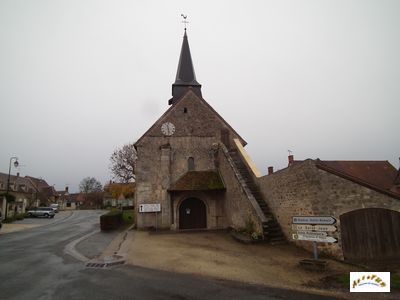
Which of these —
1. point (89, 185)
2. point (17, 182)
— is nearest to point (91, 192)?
point (89, 185)

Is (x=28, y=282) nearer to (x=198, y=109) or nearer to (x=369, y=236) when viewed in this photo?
(x=369, y=236)

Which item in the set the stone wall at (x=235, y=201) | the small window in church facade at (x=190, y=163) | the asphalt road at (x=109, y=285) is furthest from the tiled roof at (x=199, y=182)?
the asphalt road at (x=109, y=285)

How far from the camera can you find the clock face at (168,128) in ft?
61.6

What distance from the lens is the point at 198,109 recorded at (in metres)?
19.5

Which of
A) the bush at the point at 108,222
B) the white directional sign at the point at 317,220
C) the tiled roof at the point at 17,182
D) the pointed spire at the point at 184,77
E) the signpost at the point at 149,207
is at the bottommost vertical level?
the bush at the point at 108,222

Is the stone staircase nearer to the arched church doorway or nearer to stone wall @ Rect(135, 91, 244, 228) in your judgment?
stone wall @ Rect(135, 91, 244, 228)

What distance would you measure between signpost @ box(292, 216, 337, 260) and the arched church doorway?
10.5m

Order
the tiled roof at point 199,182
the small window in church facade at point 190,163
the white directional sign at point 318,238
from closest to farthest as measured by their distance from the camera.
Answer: the white directional sign at point 318,238, the tiled roof at point 199,182, the small window in church facade at point 190,163

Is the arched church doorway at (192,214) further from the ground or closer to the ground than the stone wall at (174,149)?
closer to the ground

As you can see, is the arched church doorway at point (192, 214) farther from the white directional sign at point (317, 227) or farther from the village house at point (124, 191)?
the village house at point (124, 191)

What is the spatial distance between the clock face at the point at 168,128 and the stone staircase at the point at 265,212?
476 cm

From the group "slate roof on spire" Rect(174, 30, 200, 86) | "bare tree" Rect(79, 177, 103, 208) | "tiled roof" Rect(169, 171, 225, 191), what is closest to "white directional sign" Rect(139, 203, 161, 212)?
"tiled roof" Rect(169, 171, 225, 191)

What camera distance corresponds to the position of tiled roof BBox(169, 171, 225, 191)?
17078mm
